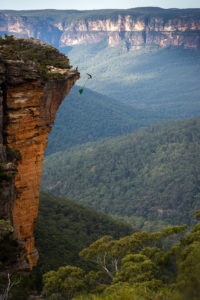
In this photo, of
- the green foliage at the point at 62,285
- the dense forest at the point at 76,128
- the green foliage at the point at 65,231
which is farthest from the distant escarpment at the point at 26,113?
the dense forest at the point at 76,128

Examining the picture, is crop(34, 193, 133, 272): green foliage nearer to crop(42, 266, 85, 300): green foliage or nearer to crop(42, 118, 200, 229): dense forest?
crop(42, 266, 85, 300): green foliage

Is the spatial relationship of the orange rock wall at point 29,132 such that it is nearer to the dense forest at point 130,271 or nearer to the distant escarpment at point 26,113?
the distant escarpment at point 26,113

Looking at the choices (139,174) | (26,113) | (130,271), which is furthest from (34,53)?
(139,174)

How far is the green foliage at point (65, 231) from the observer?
34.3 metres

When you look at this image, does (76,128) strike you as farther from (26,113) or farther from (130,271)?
(26,113)

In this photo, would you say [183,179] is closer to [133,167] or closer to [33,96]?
[133,167]

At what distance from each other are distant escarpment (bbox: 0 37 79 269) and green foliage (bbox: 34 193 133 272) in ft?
32.9

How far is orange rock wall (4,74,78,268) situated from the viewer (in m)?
18.1

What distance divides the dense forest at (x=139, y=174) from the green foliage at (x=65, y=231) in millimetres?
38697

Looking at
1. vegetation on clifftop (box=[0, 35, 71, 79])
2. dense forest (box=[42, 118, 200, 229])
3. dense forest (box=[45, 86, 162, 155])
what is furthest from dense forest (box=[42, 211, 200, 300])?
dense forest (box=[45, 86, 162, 155])


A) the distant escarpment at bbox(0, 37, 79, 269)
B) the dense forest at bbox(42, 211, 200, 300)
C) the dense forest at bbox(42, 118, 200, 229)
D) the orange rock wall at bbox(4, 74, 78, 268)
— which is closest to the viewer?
the distant escarpment at bbox(0, 37, 79, 269)

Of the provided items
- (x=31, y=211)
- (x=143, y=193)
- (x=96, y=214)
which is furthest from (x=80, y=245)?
(x=143, y=193)

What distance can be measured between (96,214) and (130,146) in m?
Answer: 78.1

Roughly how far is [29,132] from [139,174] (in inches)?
4407
